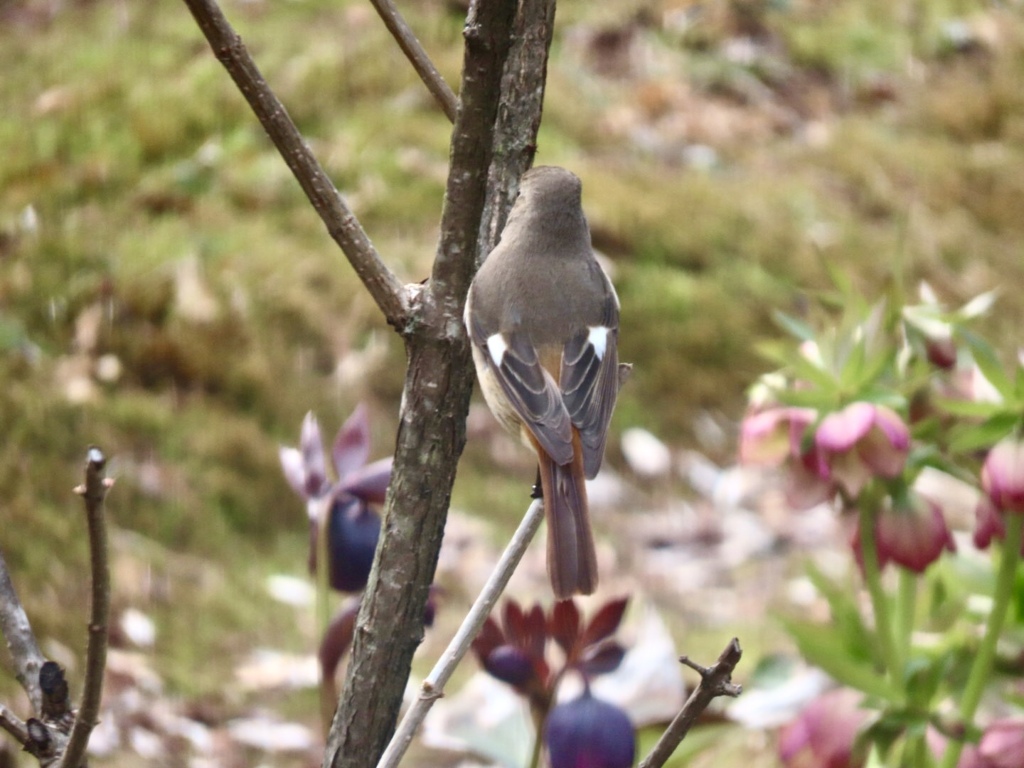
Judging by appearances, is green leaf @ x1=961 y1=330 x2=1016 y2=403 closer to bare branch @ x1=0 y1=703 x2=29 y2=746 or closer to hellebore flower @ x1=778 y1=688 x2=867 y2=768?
hellebore flower @ x1=778 y1=688 x2=867 y2=768

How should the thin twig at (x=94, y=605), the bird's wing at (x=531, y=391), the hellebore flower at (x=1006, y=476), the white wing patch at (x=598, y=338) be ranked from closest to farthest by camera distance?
the thin twig at (x=94, y=605)
the hellebore flower at (x=1006, y=476)
the bird's wing at (x=531, y=391)
the white wing patch at (x=598, y=338)

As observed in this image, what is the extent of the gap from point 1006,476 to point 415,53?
0.72 metres

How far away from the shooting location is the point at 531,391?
150 cm

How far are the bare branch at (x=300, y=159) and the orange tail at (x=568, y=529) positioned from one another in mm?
291

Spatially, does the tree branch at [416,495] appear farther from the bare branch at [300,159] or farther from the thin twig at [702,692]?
the thin twig at [702,692]

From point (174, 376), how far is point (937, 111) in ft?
11.1

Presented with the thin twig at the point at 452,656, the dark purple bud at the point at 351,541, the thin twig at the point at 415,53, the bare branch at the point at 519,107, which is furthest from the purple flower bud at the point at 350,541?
the thin twig at the point at 415,53

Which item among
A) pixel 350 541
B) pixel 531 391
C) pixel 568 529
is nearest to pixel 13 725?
pixel 350 541

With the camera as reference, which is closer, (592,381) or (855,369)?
(855,369)

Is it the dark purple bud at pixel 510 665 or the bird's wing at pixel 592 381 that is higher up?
the bird's wing at pixel 592 381

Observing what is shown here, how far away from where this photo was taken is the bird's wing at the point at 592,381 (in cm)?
145

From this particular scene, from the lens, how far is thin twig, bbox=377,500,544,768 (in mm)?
888

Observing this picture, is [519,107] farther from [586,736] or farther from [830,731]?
[830,731]

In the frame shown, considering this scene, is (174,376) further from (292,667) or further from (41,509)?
(292,667)
